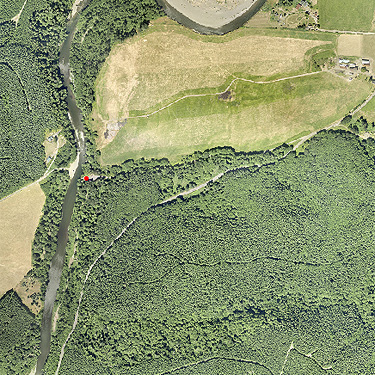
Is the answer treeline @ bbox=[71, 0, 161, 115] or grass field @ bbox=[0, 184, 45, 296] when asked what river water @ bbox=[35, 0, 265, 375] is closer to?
treeline @ bbox=[71, 0, 161, 115]

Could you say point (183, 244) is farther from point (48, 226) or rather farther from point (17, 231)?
point (17, 231)

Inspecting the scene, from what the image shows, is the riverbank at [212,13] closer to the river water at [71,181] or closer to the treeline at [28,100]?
the river water at [71,181]

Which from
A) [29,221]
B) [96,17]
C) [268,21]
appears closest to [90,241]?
[29,221]

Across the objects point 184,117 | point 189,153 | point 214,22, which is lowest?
point 189,153

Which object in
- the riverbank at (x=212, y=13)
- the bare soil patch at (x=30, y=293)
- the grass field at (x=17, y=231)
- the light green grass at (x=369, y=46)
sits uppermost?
the riverbank at (x=212, y=13)

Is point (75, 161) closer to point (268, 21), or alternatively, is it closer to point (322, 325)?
point (268, 21)

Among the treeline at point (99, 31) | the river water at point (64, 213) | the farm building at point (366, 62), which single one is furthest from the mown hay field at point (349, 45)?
the river water at point (64, 213)

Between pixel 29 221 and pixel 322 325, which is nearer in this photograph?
pixel 322 325

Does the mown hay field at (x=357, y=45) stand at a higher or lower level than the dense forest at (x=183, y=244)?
higher
